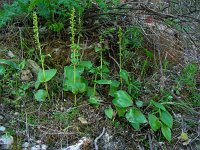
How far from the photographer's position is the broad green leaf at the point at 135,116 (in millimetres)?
2070

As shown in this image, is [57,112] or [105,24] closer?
[57,112]

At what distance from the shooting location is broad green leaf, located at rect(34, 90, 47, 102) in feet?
6.96

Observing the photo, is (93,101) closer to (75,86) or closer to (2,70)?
(75,86)

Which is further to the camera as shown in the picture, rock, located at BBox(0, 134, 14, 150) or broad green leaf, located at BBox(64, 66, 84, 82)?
broad green leaf, located at BBox(64, 66, 84, 82)

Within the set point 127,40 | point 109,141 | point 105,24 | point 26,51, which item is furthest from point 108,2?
point 109,141

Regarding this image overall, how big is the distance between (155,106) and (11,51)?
3.71 feet

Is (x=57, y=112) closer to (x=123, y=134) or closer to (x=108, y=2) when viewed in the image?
(x=123, y=134)

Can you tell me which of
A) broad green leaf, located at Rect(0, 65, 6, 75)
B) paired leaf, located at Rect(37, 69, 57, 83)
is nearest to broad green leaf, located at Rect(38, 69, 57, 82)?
paired leaf, located at Rect(37, 69, 57, 83)

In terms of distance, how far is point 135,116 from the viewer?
209 centimetres

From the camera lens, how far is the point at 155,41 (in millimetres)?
2584

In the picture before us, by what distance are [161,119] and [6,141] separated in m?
0.99

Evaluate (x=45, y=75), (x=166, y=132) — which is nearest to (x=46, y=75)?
(x=45, y=75)

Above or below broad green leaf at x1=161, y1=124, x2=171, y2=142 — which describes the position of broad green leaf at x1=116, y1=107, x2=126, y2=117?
above

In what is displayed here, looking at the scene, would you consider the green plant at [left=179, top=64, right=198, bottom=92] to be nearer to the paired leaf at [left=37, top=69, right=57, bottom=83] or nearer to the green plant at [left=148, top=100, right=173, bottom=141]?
the green plant at [left=148, top=100, right=173, bottom=141]
